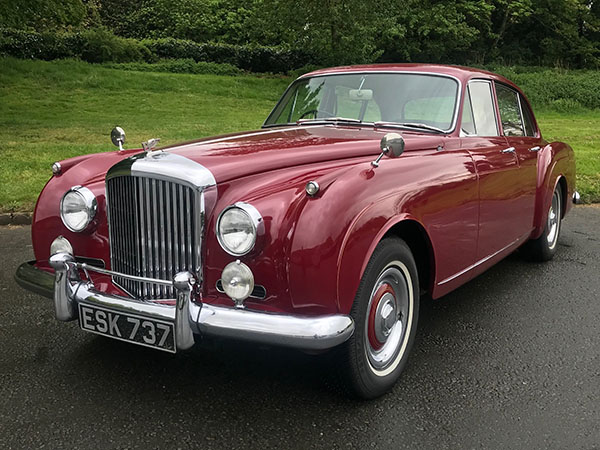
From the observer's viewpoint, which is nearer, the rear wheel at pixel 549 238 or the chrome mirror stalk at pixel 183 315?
the chrome mirror stalk at pixel 183 315

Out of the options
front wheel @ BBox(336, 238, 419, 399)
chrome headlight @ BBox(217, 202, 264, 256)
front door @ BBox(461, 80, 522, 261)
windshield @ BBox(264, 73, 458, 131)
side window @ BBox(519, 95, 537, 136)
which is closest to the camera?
chrome headlight @ BBox(217, 202, 264, 256)

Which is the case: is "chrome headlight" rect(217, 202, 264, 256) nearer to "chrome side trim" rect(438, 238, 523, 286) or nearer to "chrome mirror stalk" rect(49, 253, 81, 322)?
"chrome mirror stalk" rect(49, 253, 81, 322)

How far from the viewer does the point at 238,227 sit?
2301mm

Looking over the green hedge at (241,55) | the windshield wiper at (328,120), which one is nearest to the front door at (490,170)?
the windshield wiper at (328,120)

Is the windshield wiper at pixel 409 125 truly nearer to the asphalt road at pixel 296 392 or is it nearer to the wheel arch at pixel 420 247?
the wheel arch at pixel 420 247

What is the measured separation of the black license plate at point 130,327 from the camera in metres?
2.31

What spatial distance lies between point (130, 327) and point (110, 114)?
1326 centimetres

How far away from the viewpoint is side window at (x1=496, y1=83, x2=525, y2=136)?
430cm

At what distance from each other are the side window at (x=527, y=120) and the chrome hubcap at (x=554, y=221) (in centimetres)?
66

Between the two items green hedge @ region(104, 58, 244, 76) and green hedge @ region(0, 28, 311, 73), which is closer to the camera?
green hedge @ region(0, 28, 311, 73)

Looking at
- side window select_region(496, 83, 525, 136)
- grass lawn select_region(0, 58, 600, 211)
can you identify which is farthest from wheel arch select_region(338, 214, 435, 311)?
grass lawn select_region(0, 58, 600, 211)

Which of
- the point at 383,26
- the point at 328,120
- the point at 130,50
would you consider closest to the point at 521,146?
the point at 328,120

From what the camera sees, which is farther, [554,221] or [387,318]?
[554,221]

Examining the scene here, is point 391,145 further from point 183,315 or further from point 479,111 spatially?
point 479,111
